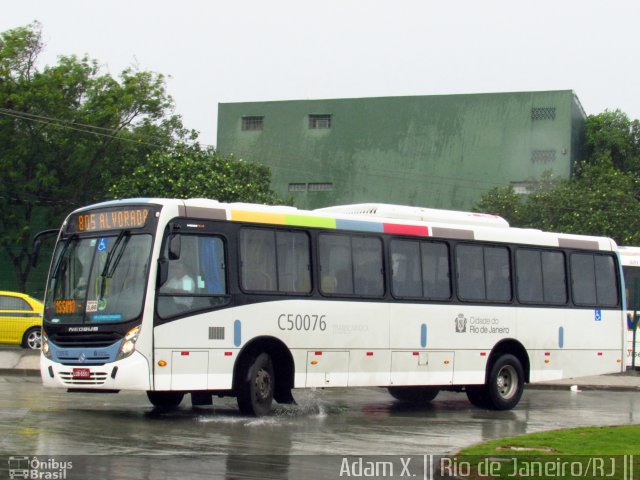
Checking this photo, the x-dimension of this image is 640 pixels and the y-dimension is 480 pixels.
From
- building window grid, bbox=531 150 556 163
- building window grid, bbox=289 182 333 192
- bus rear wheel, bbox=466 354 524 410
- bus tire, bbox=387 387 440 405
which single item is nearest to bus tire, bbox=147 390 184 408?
bus tire, bbox=387 387 440 405

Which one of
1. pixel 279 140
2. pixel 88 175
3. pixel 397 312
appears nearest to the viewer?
pixel 397 312

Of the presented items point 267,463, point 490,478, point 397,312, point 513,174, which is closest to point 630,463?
point 490,478

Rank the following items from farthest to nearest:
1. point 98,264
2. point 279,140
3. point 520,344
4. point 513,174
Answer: point 279,140, point 513,174, point 520,344, point 98,264

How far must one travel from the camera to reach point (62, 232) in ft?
54.5

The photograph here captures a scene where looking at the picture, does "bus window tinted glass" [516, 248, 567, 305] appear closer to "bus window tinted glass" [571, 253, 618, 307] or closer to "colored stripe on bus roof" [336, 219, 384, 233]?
"bus window tinted glass" [571, 253, 618, 307]

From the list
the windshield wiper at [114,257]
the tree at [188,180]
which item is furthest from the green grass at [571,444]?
the tree at [188,180]

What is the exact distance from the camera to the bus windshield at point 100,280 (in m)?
15.2

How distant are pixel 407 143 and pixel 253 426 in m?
50.9

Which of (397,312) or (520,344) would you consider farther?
(520,344)

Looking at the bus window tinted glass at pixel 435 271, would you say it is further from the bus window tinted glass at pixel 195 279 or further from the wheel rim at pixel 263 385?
the bus window tinted glass at pixel 195 279

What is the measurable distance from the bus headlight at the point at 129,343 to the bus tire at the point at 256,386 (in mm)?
1865

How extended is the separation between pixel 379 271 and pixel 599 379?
470 inches

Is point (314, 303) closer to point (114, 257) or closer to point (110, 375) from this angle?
point (114, 257)

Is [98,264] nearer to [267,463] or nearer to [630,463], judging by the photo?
[267,463]
